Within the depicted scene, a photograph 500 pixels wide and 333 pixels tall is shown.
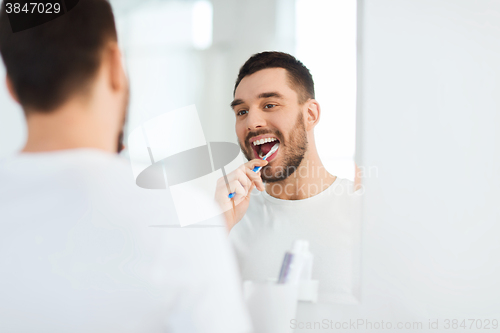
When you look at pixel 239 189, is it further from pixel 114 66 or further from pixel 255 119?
pixel 114 66

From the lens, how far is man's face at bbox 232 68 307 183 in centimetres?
86

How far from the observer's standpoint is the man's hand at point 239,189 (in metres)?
0.87

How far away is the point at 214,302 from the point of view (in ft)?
1.88

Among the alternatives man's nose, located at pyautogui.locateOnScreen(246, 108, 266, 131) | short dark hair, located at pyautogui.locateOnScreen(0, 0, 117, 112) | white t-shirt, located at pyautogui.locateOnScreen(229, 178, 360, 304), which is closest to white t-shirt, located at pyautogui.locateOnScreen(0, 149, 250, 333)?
short dark hair, located at pyautogui.locateOnScreen(0, 0, 117, 112)

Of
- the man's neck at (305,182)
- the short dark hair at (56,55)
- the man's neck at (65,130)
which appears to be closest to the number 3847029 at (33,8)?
the short dark hair at (56,55)

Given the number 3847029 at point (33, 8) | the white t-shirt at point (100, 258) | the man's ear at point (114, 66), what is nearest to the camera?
the white t-shirt at point (100, 258)

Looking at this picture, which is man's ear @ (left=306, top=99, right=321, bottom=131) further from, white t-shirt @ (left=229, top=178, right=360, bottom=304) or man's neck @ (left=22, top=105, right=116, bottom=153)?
man's neck @ (left=22, top=105, right=116, bottom=153)

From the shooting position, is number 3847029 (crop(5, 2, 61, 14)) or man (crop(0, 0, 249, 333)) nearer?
man (crop(0, 0, 249, 333))

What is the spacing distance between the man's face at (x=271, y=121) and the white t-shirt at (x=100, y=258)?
0.32 meters

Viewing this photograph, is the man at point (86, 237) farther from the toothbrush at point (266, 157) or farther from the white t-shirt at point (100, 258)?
the toothbrush at point (266, 157)

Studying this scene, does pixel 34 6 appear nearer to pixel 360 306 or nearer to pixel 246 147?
pixel 246 147

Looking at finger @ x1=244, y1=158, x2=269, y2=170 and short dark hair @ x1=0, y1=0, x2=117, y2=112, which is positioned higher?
short dark hair @ x1=0, y1=0, x2=117, y2=112

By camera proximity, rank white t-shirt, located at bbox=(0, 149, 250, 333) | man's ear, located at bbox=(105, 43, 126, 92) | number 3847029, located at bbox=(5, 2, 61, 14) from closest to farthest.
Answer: white t-shirt, located at bbox=(0, 149, 250, 333) < man's ear, located at bbox=(105, 43, 126, 92) < number 3847029, located at bbox=(5, 2, 61, 14)

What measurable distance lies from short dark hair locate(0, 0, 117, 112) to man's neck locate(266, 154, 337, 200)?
0.45 m
